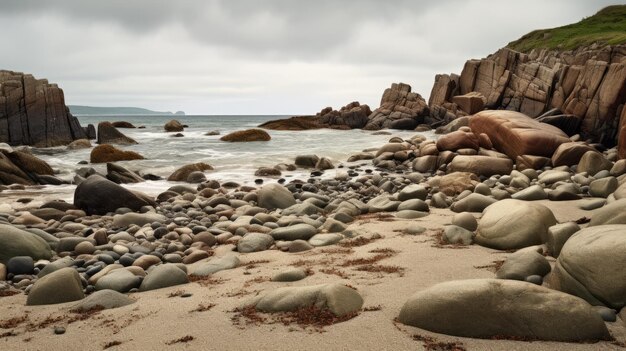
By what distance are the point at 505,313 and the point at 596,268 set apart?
2.85 ft

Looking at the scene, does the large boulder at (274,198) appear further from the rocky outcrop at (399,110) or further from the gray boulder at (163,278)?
the rocky outcrop at (399,110)

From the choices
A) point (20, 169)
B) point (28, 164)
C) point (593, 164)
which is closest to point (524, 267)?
point (593, 164)

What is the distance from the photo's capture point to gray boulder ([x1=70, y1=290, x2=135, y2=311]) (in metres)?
4.50

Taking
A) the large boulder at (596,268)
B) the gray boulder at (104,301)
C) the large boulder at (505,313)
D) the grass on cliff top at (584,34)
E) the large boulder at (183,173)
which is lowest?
the large boulder at (183,173)

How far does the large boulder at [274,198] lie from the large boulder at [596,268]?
6.79 metres

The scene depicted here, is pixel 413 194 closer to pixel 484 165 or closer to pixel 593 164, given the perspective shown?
pixel 484 165

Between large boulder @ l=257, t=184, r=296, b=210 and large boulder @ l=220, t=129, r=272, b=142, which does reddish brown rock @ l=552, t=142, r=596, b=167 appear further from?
large boulder @ l=220, t=129, r=272, b=142

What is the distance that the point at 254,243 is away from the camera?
22.1 feet

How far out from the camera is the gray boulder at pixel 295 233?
7.07 meters

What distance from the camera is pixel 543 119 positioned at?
69.9 feet

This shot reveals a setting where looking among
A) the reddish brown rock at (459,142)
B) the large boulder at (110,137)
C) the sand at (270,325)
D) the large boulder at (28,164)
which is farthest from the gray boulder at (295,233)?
the large boulder at (110,137)

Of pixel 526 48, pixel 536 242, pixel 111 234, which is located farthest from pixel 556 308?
pixel 526 48

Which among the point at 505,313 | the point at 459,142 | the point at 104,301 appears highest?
the point at 459,142

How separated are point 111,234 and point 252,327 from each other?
4825 millimetres
